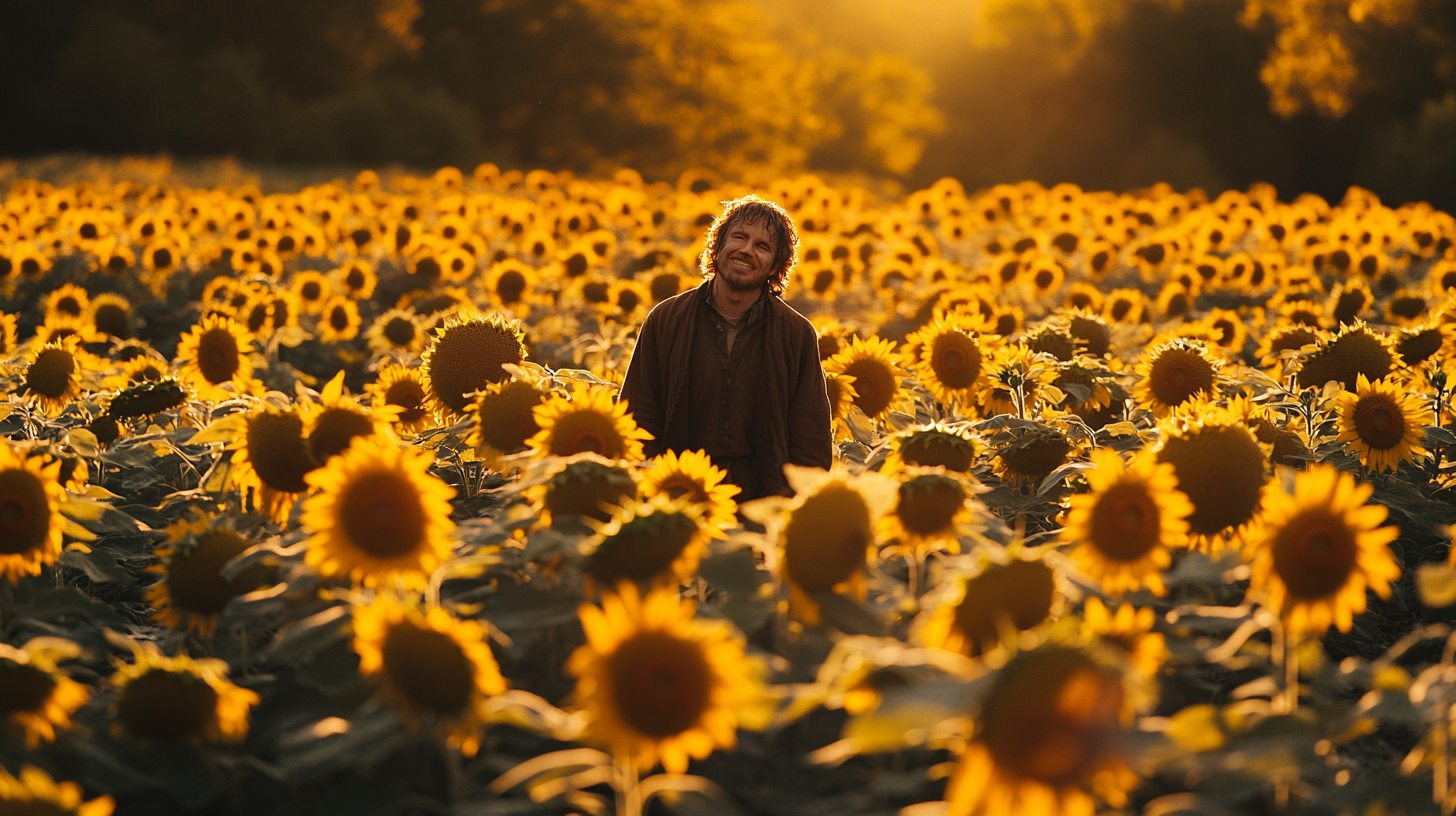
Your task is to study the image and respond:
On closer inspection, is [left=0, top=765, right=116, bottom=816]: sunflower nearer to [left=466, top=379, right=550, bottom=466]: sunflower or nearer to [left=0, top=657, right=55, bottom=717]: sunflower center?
[left=0, top=657, right=55, bottom=717]: sunflower center

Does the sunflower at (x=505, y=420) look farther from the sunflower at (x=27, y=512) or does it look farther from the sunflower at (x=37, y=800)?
the sunflower at (x=37, y=800)

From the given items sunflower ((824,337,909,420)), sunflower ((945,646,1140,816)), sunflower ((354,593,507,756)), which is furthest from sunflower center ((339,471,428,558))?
sunflower ((824,337,909,420))

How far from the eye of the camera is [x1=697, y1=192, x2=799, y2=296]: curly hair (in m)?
4.64

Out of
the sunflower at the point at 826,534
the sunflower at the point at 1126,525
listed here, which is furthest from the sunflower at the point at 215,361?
the sunflower at the point at 1126,525

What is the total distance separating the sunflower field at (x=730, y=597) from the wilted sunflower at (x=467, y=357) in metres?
0.02

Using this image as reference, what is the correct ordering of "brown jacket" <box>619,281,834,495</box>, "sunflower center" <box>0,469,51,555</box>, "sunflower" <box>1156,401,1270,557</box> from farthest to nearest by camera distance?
1. "brown jacket" <box>619,281,834,495</box>
2. "sunflower" <box>1156,401,1270,557</box>
3. "sunflower center" <box>0,469,51,555</box>

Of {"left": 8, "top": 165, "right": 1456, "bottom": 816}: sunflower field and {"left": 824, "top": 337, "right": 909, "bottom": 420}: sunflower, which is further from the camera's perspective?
{"left": 824, "top": 337, "right": 909, "bottom": 420}: sunflower

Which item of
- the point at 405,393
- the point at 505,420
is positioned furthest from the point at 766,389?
the point at 505,420

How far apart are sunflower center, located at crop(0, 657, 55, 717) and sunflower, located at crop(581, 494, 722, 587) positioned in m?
1.08

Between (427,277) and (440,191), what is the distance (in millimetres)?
7197

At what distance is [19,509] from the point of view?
274 centimetres

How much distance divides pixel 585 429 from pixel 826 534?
912 millimetres

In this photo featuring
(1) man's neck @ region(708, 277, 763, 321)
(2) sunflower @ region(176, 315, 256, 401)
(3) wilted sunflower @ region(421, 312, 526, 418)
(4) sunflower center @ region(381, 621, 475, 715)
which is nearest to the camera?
(4) sunflower center @ region(381, 621, 475, 715)

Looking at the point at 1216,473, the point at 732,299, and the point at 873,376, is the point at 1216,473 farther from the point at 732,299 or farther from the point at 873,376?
the point at 732,299
